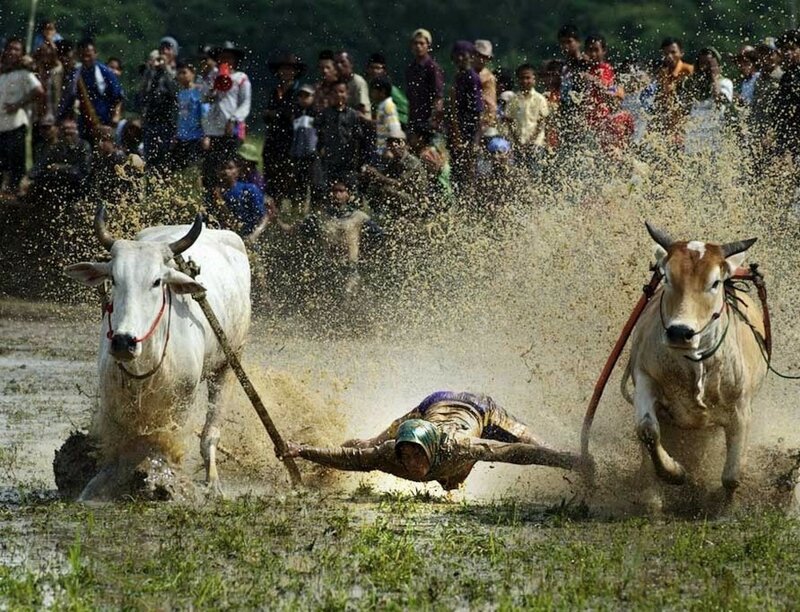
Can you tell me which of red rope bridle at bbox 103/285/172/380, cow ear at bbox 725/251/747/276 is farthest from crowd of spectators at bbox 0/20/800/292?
red rope bridle at bbox 103/285/172/380

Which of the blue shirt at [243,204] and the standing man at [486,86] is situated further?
the blue shirt at [243,204]

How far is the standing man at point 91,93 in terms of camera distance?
1894cm

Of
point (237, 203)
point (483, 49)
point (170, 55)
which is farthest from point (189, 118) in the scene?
point (483, 49)

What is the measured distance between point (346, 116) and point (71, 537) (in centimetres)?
939

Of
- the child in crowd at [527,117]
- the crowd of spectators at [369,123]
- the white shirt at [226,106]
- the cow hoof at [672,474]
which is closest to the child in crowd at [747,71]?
the crowd of spectators at [369,123]

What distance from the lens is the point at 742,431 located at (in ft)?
30.0

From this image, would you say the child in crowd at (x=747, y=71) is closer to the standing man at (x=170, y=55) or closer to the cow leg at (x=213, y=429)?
the standing man at (x=170, y=55)

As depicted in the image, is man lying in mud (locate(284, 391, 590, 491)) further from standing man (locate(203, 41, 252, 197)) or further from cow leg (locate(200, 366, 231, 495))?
standing man (locate(203, 41, 252, 197))

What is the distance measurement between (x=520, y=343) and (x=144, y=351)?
13.6ft

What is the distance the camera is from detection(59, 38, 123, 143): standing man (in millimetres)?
18938

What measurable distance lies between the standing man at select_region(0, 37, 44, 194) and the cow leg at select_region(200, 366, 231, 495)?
9.42 metres

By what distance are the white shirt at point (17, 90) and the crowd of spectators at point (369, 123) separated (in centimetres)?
2

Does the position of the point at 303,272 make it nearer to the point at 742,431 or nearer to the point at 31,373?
the point at 31,373

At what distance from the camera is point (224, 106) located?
1762cm
